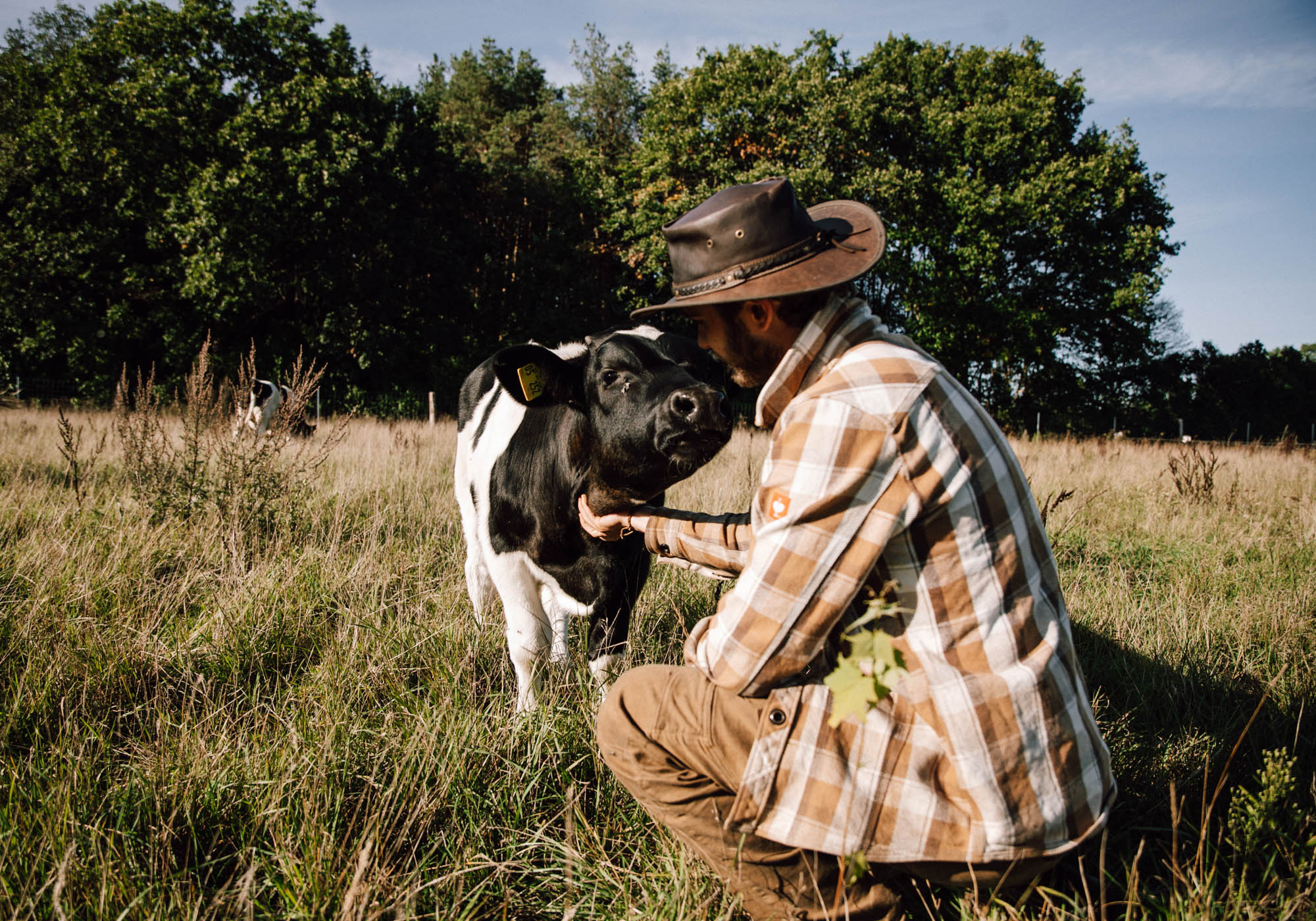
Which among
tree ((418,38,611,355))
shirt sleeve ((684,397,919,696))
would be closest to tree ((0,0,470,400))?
tree ((418,38,611,355))

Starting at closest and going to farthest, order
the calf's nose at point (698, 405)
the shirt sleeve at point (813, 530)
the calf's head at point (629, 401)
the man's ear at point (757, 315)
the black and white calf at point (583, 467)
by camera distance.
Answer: the shirt sleeve at point (813, 530) < the man's ear at point (757, 315) < the calf's nose at point (698, 405) < the calf's head at point (629, 401) < the black and white calf at point (583, 467)

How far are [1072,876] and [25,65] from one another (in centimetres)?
3109

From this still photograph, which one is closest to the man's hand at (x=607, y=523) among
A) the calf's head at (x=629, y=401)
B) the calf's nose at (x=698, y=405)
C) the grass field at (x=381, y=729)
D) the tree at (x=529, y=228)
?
the calf's head at (x=629, y=401)

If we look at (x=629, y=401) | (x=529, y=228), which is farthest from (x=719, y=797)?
(x=529, y=228)

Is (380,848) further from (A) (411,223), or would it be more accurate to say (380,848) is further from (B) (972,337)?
(B) (972,337)

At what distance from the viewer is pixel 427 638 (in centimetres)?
301

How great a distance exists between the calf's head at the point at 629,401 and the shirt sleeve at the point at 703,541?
11.8 inches

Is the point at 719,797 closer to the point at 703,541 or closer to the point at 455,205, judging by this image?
the point at 703,541

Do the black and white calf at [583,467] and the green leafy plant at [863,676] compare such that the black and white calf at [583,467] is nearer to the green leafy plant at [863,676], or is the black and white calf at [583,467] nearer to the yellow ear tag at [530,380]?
the yellow ear tag at [530,380]

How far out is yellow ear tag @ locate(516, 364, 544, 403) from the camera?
9.36 feet

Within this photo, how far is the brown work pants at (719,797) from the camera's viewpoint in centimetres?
161

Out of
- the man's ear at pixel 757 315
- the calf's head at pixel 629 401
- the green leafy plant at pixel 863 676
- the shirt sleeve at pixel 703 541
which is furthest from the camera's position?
the calf's head at pixel 629 401

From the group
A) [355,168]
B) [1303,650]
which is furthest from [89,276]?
[1303,650]

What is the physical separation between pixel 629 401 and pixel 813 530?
1.49 meters
